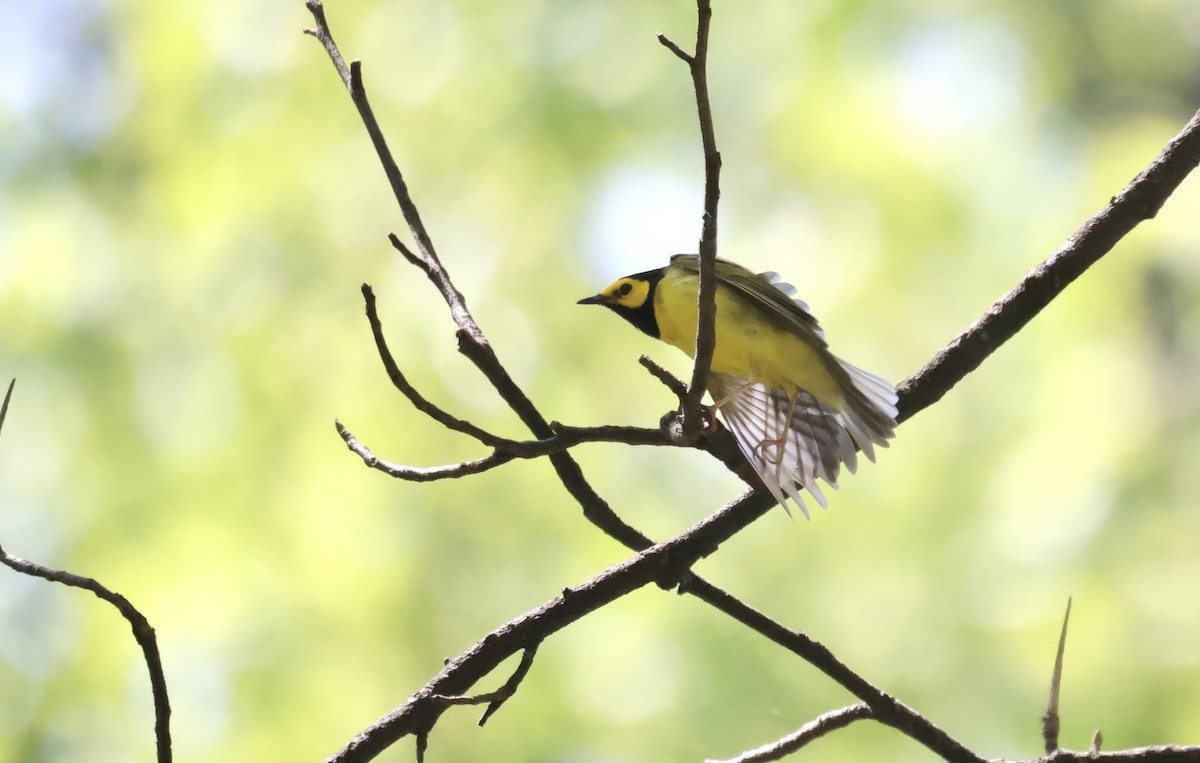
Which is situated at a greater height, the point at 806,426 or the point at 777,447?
the point at 806,426

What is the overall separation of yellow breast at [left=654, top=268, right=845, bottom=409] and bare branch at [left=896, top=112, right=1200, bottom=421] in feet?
1.33

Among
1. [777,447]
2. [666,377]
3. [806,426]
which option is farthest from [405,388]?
[806,426]

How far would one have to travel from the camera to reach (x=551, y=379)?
4.06m

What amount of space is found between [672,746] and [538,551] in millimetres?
806

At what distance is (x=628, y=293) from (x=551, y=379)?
1395mm

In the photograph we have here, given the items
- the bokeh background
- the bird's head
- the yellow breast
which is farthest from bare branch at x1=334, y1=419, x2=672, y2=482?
the bokeh background

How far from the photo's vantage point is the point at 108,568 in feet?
12.2

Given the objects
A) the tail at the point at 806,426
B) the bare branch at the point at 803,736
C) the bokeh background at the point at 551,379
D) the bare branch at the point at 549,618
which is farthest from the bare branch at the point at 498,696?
the bokeh background at the point at 551,379

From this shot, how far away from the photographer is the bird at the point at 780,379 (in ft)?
7.25

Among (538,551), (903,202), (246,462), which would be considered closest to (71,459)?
(246,462)

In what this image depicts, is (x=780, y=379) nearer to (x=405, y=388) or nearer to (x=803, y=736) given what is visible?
(x=803, y=736)

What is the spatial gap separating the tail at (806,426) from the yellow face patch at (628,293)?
1.11 feet

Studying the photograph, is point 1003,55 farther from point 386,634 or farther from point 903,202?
point 386,634

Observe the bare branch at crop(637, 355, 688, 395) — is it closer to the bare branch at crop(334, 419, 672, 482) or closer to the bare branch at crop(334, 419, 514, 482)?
the bare branch at crop(334, 419, 672, 482)
